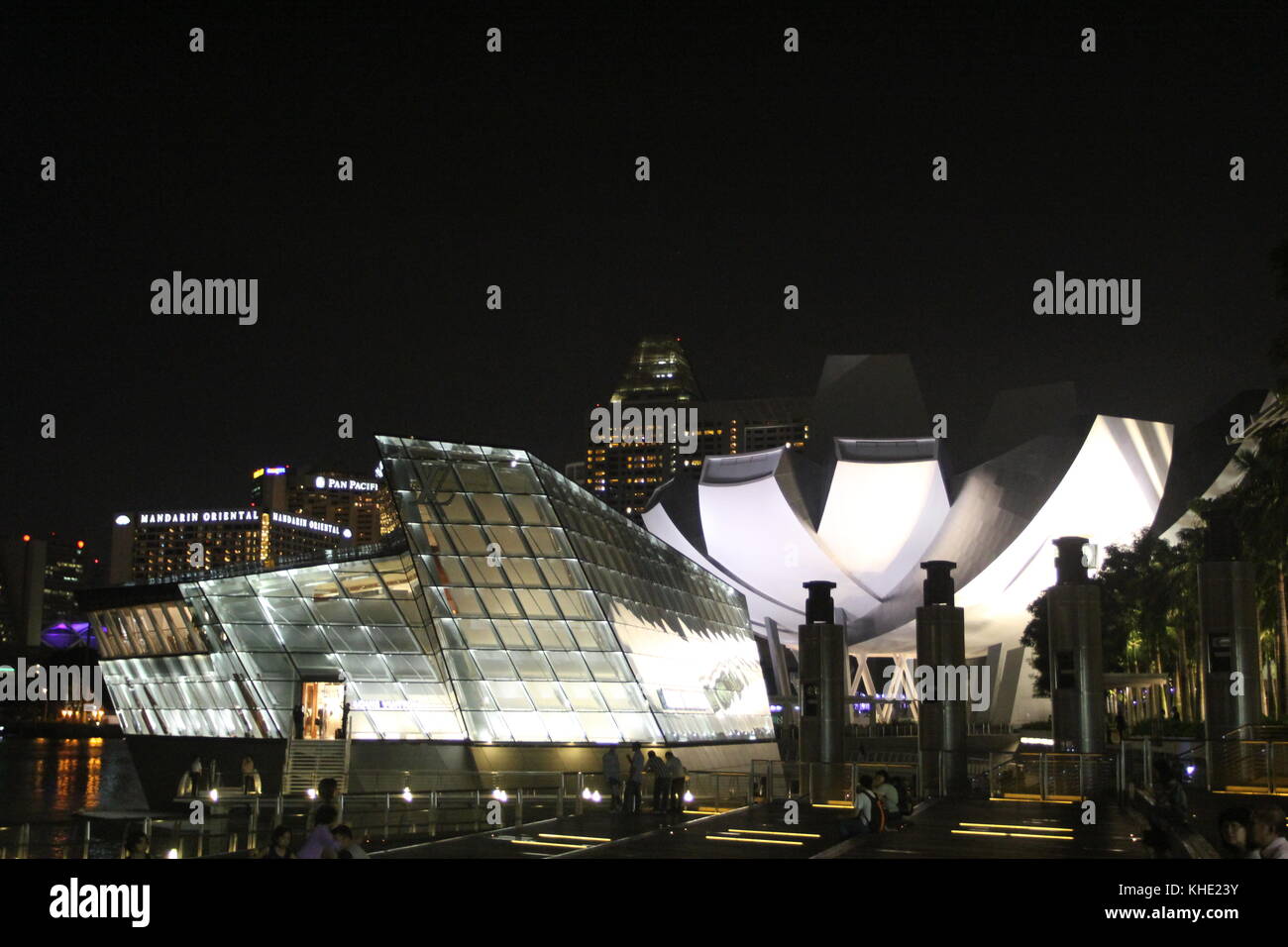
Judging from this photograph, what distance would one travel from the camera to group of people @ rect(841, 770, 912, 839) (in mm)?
16739

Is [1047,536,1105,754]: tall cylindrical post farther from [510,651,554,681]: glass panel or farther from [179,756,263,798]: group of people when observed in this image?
[179,756,263,798]: group of people

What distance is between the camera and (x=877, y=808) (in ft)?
56.2

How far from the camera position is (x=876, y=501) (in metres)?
72.8

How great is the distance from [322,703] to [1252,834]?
24.9 meters

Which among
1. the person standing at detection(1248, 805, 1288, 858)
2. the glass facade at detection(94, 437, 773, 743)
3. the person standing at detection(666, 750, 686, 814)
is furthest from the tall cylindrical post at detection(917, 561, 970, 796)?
the person standing at detection(1248, 805, 1288, 858)

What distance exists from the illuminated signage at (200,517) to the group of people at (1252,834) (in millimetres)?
174216

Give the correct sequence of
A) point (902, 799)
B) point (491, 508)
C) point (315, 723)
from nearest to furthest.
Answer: point (902, 799), point (315, 723), point (491, 508)

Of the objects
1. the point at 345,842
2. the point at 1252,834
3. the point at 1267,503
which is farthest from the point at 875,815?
the point at 1267,503

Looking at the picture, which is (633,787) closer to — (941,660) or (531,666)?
(531,666)

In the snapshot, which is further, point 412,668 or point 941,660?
point 941,660

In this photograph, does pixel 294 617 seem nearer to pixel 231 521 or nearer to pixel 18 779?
pixel 18 779

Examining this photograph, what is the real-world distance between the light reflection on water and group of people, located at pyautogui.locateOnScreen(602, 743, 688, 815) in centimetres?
785

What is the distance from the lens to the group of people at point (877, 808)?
659 inches
